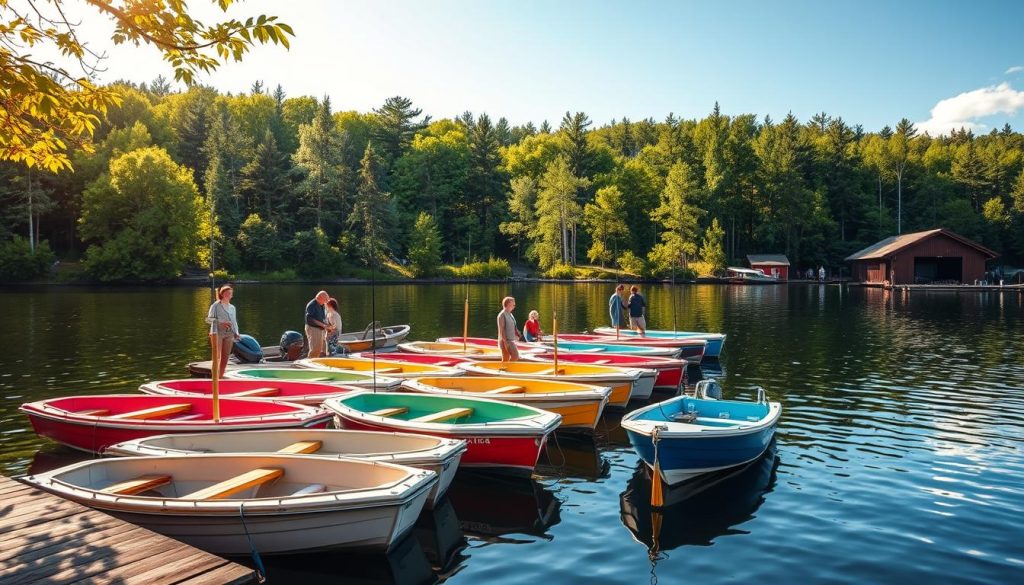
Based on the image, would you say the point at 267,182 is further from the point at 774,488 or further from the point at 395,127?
the point at 774,488

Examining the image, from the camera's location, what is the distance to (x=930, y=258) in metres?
67.6

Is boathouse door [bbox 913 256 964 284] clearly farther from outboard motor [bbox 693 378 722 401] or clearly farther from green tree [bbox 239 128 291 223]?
green tree [bbox 239 128 291 223]

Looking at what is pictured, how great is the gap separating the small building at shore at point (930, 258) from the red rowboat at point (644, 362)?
55.6m

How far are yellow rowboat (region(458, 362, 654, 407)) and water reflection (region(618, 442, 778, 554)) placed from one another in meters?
3.21

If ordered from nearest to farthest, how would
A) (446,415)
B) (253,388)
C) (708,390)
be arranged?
(446,415), (708,390), (253,388)

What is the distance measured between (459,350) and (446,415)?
9369mm

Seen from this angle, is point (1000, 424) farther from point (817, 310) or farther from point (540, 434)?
point (817, 310)

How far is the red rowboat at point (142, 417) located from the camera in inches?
401

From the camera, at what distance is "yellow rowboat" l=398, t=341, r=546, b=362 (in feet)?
59.4

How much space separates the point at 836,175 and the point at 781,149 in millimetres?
9760

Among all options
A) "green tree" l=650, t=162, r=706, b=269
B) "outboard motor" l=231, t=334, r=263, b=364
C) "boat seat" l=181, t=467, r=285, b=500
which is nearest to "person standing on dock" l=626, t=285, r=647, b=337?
"outboard motor" l=231, t=334, r=263, b=364

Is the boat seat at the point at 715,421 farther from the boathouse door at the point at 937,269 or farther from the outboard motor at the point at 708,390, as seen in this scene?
the boathouse door at the point at 937,269

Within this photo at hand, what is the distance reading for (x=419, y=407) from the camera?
11922 millimetres

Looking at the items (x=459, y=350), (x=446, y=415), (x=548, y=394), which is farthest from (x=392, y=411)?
(x=459, y=350)
